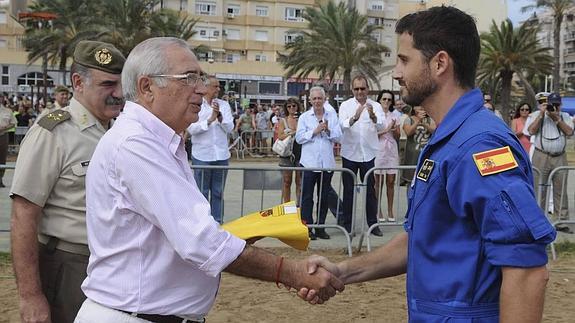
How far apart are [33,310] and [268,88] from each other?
63787 millimetres

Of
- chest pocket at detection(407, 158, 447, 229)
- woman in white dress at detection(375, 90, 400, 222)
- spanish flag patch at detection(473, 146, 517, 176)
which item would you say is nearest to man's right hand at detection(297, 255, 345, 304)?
chest pocket at detection(407, 158, 447, 229)

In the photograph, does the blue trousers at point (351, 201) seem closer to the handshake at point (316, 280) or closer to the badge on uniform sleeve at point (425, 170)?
the handshake at point (316, 280)

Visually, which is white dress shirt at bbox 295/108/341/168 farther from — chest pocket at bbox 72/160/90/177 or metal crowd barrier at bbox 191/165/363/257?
chest pocket at bbox 72/160/90/177

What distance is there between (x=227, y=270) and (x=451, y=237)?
752 mm

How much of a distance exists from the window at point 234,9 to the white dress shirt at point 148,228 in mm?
70939

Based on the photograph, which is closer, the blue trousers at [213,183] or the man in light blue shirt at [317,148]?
the blue trousers at [213,183]

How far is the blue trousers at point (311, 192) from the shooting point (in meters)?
8.55

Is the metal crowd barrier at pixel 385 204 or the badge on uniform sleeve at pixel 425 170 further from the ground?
the badge on uniform sleeve at pixel 425 170

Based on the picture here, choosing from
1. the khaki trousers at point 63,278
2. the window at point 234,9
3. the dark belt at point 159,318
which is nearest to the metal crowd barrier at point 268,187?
the khaki trousers at point 63,278

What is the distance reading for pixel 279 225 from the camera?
271 cm

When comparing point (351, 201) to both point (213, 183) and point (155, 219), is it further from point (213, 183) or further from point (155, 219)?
point (155, 219)

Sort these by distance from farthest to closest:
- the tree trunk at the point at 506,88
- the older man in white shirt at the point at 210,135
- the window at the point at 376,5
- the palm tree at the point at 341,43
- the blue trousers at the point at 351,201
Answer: the window at the point at 376,5 < the palm tree at the point at 341,43 < the tree trunk at the point at 506,88 < the older man in white shirt at the point at 210,135 < the blue trousers at the point at 351,201

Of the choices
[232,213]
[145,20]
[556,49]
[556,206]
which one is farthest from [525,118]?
[556,49]

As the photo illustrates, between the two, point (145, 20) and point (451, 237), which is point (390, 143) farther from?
point (145, 20)
